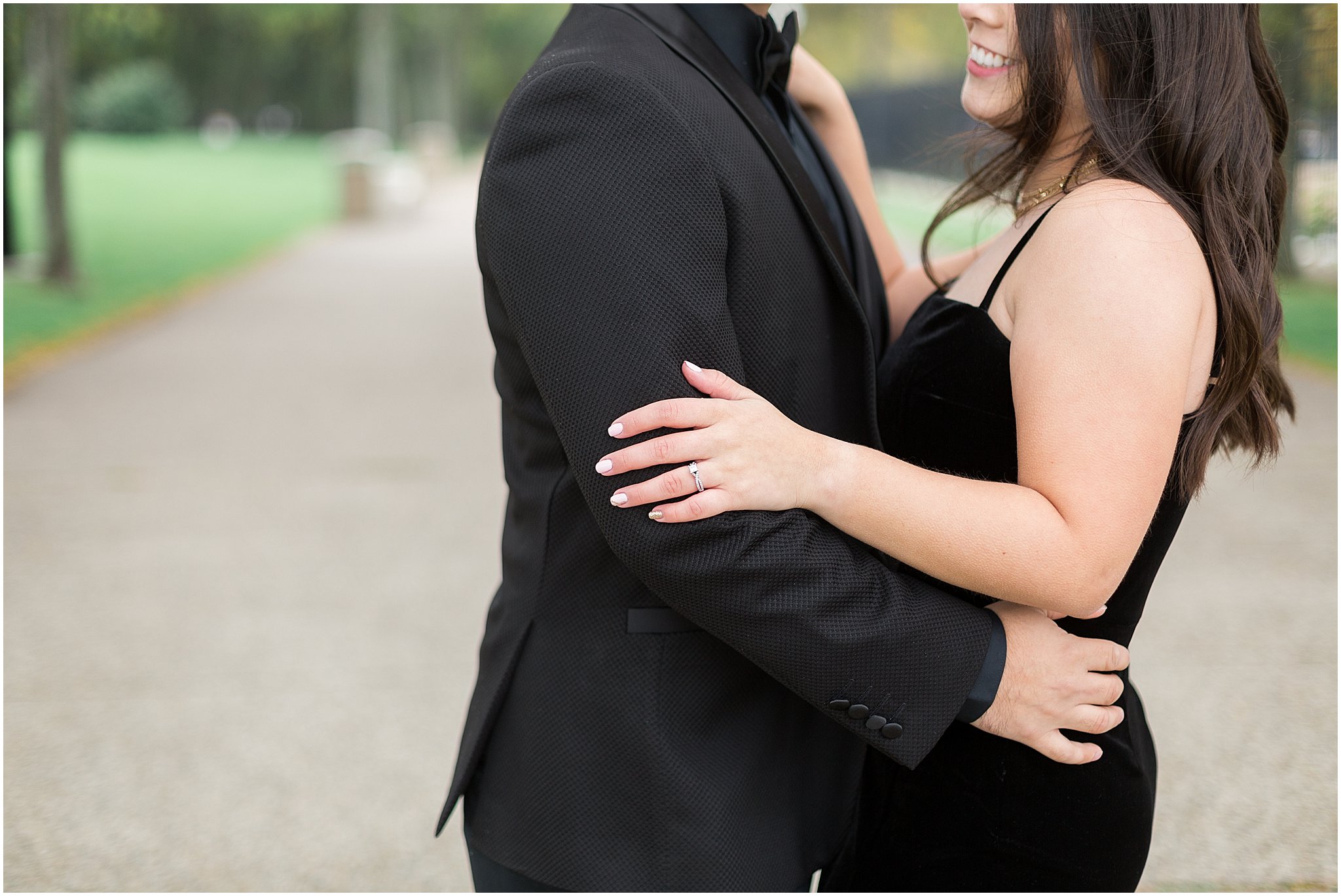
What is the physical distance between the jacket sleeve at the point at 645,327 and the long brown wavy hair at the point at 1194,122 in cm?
51

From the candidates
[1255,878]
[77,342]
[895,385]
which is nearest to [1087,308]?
[895,385]

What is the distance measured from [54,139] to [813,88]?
1285 cm

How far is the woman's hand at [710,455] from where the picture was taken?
4.30 feet

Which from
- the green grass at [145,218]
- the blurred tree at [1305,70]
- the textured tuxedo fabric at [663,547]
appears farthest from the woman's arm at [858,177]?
the blurred tree at [1305,70]

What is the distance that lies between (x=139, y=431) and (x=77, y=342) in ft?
11.4

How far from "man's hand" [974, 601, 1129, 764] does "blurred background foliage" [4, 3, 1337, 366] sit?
0.78 m

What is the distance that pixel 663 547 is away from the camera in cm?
133

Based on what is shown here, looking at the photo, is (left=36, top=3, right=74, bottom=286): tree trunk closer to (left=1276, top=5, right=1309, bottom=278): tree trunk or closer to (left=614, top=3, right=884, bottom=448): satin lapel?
(left=1276, top=5, right=1309, bottom=278): tree trunk

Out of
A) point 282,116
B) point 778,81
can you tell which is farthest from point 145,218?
point 282,116

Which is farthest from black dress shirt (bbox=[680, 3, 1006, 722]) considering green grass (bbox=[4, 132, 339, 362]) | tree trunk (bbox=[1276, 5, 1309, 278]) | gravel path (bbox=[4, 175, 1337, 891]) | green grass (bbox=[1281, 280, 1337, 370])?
tree trunk (bbox=[1276, 5, 1309, 278])

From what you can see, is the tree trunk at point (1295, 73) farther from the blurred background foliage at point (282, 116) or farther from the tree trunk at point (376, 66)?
the tree trunk at point (376, 66)

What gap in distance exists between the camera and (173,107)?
4628cm

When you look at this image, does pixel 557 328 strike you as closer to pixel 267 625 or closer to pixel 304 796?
pixel 304 796

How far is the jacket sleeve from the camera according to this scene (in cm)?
131
